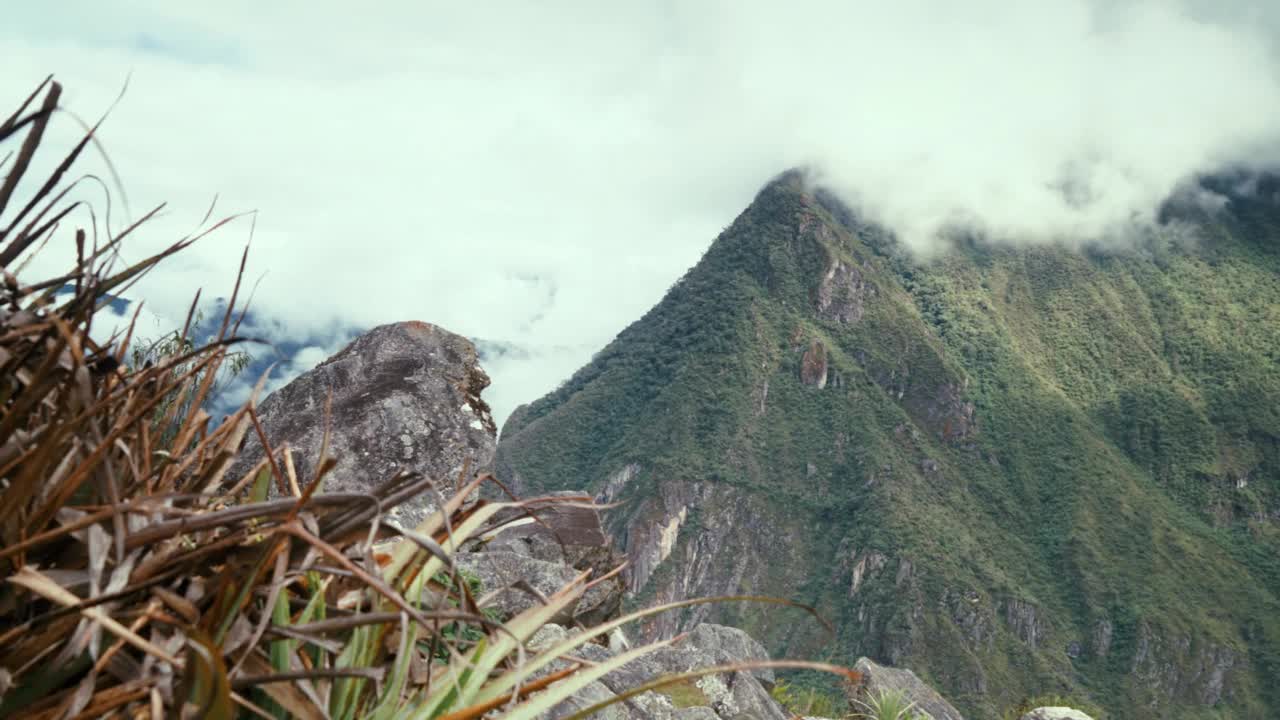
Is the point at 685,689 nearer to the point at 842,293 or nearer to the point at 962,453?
the point at 962,453

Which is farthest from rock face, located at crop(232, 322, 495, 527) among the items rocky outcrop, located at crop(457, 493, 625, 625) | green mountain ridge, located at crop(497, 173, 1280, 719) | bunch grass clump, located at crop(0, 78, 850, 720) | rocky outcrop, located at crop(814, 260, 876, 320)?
rocky outcrop, located at crop(814, 260, 876, 320)

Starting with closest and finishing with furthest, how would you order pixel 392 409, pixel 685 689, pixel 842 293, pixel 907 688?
1. pixel 685 689
2. pixel 392 409
3. pixel 907 688
4. pixel 842 293

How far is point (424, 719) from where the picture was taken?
44.8 inches

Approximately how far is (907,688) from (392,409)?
286 inches

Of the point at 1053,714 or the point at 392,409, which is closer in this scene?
the point at 392,409

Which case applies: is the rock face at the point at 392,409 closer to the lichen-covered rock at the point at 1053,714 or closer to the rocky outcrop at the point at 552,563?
the rocky outcrop at the point at 552,563

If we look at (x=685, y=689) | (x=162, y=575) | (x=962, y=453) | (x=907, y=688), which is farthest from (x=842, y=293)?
(x=162, y=575)

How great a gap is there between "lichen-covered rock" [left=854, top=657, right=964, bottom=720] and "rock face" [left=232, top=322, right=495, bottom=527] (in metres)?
5.17

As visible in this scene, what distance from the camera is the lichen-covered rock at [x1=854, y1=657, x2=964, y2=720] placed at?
11.3 m

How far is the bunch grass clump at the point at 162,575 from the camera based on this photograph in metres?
0.97

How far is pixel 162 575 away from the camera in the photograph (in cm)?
103

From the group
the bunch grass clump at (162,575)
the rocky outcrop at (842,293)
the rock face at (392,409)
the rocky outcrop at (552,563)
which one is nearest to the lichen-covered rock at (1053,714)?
the rocky outcrop at (552,563)

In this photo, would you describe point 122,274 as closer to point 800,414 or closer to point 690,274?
point 800,414

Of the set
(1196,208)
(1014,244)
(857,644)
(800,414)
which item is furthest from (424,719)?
(1196,208)
